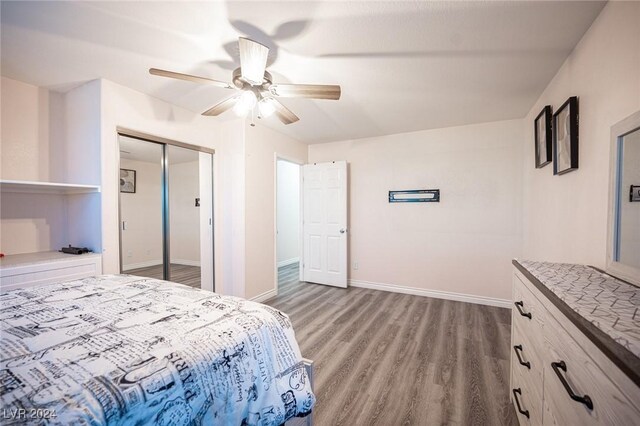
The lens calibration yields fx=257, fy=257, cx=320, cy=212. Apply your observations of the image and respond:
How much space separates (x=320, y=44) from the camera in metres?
1.79

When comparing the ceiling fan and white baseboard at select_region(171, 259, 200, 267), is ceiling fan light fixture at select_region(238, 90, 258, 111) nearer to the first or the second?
the ceiling fan

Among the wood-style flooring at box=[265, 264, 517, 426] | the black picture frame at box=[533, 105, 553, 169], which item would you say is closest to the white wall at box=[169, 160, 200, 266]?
the wood-style flooring at box=[265, 264, 517, 426]

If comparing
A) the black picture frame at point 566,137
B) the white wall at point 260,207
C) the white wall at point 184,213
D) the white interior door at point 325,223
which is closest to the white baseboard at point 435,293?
the white interior door at point 325,223

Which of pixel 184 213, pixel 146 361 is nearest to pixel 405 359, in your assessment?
pixel 146 361

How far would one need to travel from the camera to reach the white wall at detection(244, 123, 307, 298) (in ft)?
11.0

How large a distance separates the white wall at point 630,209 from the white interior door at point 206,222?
3527 mm

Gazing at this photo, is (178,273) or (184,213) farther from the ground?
(184,213)

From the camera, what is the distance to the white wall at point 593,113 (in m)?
1.24

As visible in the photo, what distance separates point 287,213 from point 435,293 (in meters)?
3.63

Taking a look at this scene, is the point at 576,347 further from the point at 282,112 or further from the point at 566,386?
the point at 282,112

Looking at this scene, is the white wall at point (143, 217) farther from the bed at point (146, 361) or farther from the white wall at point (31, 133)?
the bed at point (146, 361)

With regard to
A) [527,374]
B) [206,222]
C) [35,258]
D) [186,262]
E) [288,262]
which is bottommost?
[288,262]

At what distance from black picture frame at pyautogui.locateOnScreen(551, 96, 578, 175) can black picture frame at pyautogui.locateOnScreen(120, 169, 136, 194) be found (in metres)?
3.68

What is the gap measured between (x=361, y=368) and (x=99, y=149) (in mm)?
2944
